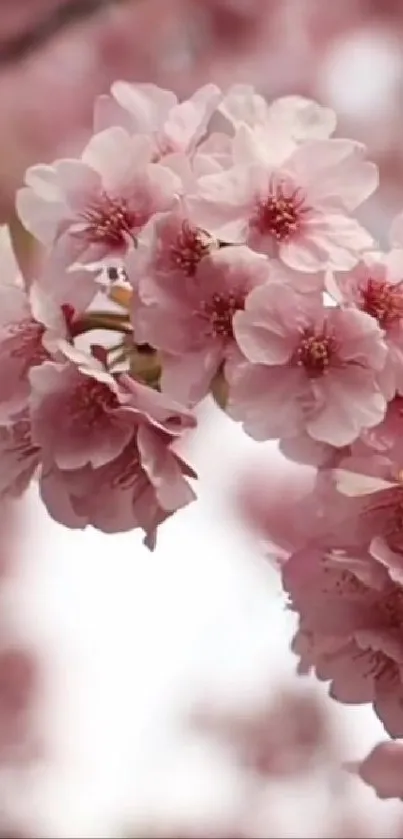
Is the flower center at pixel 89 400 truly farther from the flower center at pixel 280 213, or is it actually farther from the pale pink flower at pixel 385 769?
the pale pink flower at pixel 385 769

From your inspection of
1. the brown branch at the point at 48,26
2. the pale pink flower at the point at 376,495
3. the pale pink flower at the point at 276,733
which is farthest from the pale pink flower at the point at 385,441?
the brown branch at the point at 48,26

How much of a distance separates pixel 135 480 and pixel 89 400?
0.14ft

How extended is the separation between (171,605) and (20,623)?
3.6 inches

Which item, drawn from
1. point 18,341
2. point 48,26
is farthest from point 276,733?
point 48,26

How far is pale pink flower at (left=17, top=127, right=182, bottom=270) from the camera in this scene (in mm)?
544

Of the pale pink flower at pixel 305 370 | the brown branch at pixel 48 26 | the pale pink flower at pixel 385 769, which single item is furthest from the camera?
the brown branch at pixel 48 26

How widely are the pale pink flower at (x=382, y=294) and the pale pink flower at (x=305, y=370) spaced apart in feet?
0.04

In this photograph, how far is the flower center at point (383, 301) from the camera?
0.53 meters

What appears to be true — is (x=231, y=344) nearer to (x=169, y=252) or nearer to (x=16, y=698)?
(x=169, y=252)

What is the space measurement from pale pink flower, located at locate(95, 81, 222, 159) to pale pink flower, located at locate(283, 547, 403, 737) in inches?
7.9

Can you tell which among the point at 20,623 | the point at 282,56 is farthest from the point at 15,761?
the point at 282,56

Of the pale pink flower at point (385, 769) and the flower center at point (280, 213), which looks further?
the pale pink flower at point (385, 769)

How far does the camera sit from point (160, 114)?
0.59 meters

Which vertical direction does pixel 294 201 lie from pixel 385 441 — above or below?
above
